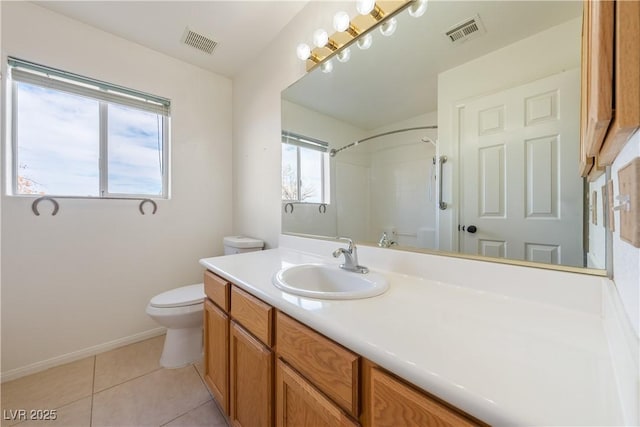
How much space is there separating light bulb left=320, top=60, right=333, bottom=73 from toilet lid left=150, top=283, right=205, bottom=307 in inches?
67.9

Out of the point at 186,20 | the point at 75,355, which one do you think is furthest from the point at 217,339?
the point at 186,20

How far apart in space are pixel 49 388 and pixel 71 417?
0.41 m

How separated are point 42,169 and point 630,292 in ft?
9.23

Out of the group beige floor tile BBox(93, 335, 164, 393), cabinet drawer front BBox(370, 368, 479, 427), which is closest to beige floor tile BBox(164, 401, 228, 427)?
beige floor tile BBox(93, 335, 164, 393)

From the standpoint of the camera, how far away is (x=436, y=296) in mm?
810

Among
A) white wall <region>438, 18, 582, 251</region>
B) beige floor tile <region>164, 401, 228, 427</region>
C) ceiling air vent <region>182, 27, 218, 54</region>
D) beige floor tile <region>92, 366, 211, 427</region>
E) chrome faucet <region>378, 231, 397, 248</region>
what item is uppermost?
ceiling air vent <region>182, 27, 218, 54</region>

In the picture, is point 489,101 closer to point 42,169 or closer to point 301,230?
point 301,230

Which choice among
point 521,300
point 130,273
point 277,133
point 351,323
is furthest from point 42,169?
point 521,300

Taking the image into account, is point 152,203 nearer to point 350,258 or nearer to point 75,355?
point 75,355

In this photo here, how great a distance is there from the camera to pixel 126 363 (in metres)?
1.70

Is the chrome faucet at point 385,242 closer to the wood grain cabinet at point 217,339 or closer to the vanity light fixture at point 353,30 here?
the wood grain cabinet at point 217,339

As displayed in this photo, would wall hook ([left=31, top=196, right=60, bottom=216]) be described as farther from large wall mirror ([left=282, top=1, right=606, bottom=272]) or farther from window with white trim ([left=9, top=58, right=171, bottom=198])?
large wall mirror ([left=282, top=1, right=606, bottom=272])

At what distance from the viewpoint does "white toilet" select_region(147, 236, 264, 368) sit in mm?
1557

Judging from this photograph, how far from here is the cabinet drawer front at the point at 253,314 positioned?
33.9 inches
